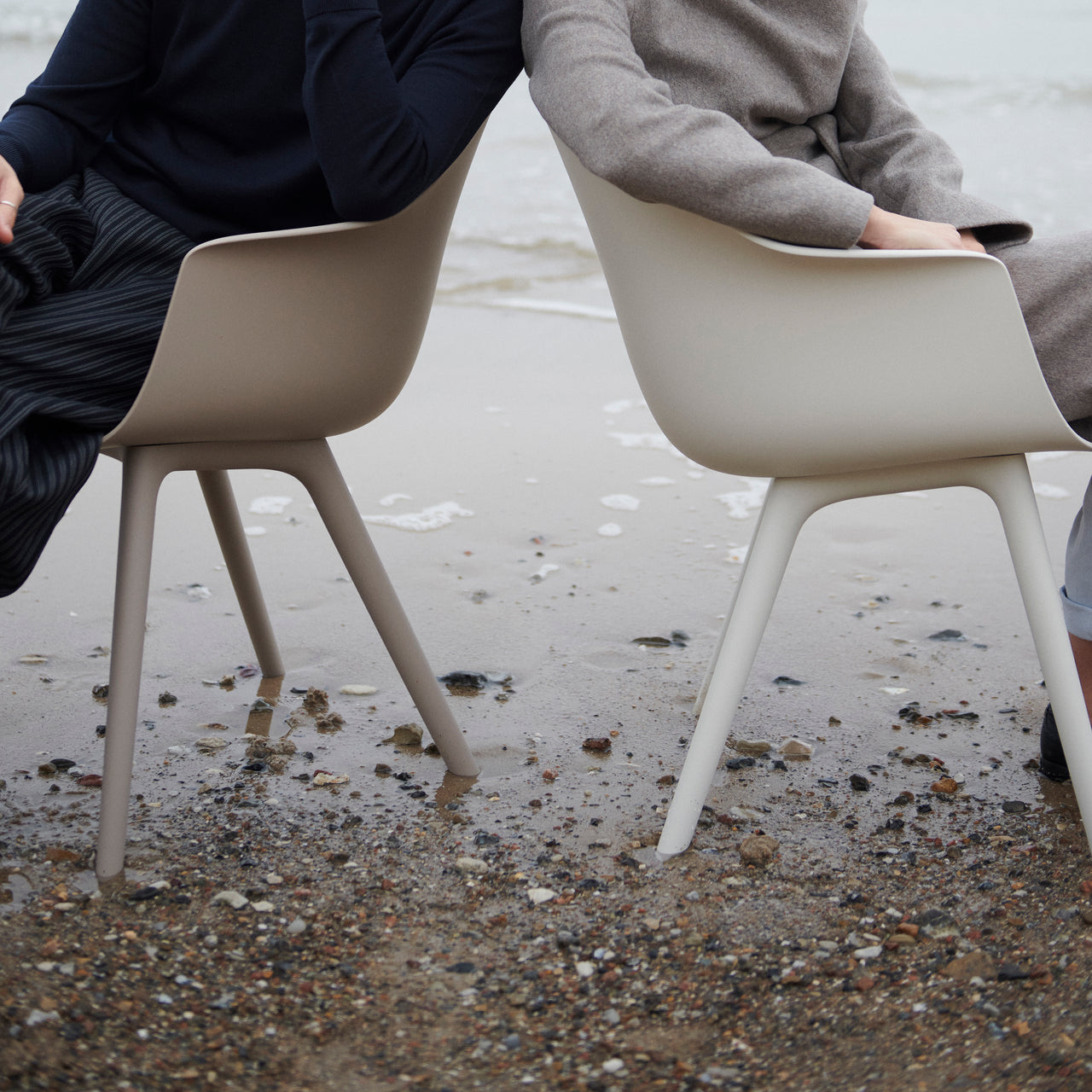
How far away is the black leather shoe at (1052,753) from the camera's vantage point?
1.50 metres

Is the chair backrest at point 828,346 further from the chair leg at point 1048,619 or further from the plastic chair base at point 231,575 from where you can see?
the plastic chair base at point 231,575

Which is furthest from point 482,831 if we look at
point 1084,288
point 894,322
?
point 1084,288

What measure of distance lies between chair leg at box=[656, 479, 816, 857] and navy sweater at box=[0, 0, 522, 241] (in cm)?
51

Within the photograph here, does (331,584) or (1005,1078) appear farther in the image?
(331,584)

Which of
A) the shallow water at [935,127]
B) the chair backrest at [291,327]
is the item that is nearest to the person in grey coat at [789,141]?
the chair backrest at [291,327]

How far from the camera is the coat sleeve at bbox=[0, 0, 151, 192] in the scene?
1.34 meters

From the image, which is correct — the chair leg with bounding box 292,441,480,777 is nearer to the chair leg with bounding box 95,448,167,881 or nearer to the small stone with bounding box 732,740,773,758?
the chair leg with bounding box 95,448,167,881

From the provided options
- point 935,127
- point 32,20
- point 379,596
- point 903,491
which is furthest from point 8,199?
point 32,20

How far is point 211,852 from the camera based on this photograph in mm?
1309

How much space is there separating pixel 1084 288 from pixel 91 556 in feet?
5.80

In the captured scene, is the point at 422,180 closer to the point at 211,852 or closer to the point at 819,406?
the point at 819,406

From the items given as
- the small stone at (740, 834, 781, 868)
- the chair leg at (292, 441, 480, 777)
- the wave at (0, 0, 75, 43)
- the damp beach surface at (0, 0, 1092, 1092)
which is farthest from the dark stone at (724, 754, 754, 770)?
the wave at (0, 0, 75, 43)

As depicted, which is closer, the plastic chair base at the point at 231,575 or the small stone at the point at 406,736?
the plastic chair base at the point at 231,575

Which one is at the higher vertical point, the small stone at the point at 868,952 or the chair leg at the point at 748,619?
the chair leg at the point at 748,619
